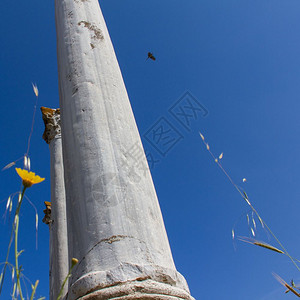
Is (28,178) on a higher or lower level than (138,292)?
higher

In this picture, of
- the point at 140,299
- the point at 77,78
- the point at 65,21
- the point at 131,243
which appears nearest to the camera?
the point at 140,299

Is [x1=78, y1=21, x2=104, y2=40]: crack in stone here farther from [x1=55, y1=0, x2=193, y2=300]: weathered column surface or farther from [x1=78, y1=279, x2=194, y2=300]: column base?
[x1=78, y1=279, x2=194, y2=300]: column base

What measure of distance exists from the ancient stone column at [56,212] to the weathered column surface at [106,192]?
5.41 meters

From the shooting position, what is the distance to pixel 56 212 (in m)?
10.5

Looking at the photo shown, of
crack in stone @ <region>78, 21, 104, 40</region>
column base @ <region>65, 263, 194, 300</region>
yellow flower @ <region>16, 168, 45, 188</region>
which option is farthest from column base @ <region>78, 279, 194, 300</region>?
crack in stone @ <region>78, 21, 104, 40</region>

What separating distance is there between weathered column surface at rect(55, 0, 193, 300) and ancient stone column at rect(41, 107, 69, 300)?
541 cm

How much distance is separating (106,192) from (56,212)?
302 inches

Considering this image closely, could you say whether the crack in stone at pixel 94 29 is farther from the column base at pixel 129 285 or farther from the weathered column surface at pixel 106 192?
the column base at pixel 129 285

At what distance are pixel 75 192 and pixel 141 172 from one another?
805mm

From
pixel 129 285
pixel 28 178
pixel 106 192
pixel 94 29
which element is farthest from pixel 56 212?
pixel 28 178

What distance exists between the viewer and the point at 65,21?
566 centimetres

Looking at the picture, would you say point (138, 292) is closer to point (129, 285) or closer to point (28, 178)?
point (129, 285)

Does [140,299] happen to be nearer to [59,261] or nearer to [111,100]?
[111,100]

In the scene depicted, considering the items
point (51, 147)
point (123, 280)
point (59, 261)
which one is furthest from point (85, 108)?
point (51, 147)
